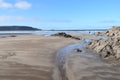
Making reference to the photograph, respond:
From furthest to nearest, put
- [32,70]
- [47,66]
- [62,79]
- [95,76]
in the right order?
[47,66] → [32,70] → [95,76] → [62,79]

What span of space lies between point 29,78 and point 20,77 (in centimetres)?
47

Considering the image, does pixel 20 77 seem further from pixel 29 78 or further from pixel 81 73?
pixel 81 73

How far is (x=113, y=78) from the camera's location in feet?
50.5

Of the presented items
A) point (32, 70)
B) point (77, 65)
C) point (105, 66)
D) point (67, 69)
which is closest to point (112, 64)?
point (105, 66)

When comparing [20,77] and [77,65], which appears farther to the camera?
[77,65]

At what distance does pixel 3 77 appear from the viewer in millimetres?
14898

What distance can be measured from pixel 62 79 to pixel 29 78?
165 cm

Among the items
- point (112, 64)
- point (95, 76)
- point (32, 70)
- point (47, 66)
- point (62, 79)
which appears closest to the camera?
point (62, 79)

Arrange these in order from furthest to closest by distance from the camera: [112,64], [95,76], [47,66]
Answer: [112,64] < [47,66] < [95,76]

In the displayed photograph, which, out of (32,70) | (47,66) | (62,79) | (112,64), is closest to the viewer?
(62,79)

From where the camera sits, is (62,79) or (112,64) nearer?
(62,79)

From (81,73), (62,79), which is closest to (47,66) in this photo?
(81,73)

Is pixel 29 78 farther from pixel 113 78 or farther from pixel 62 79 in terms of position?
pixel 113 78

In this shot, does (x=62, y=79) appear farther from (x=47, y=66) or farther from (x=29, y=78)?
(x=47, y=66)
